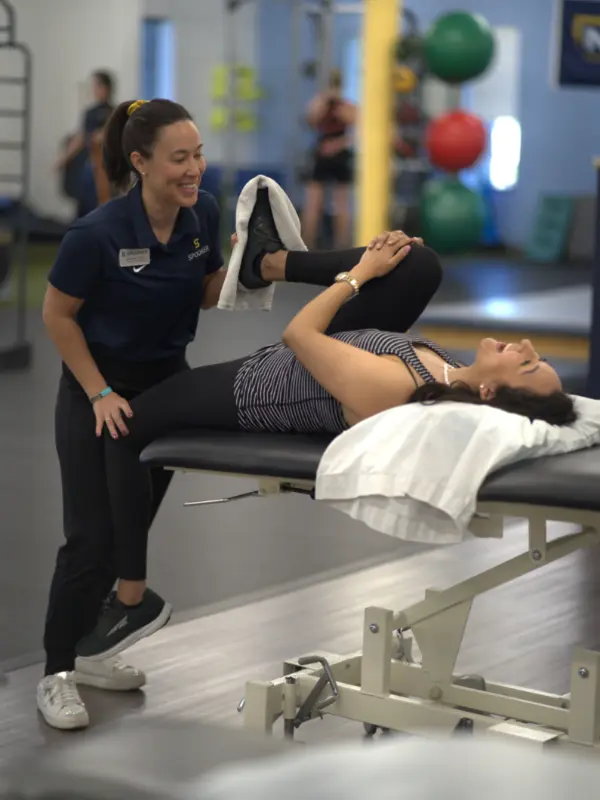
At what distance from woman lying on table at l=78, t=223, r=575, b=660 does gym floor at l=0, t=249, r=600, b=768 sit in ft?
0.87

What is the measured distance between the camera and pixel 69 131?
46.5 ft

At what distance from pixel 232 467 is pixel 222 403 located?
209 mm

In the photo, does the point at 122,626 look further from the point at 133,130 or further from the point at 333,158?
the point at 333,158

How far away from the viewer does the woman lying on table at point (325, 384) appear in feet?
7.08

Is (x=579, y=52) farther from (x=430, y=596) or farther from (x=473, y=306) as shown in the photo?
(x=430, y=596)

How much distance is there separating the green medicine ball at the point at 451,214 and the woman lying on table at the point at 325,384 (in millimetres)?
8632

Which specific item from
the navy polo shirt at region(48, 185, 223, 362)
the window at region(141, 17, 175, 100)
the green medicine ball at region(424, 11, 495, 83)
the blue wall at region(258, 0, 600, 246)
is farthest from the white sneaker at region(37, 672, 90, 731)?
the window at region(141, 17, 175, 100)

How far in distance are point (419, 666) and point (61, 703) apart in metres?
0.66

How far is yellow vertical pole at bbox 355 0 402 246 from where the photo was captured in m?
9.48

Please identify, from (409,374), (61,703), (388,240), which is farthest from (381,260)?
(61,703)

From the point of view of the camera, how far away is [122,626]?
→ 253 centimetres

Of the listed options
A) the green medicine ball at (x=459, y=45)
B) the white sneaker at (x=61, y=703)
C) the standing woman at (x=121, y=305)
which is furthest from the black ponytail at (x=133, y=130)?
the green medicine ball at (x=459, y=45)

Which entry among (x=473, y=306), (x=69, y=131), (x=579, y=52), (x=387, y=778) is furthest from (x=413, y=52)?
(x=387, y=778)

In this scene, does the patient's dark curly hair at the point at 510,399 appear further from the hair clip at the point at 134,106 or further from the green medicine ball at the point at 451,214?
the green medicine ball at the point at 451,214
